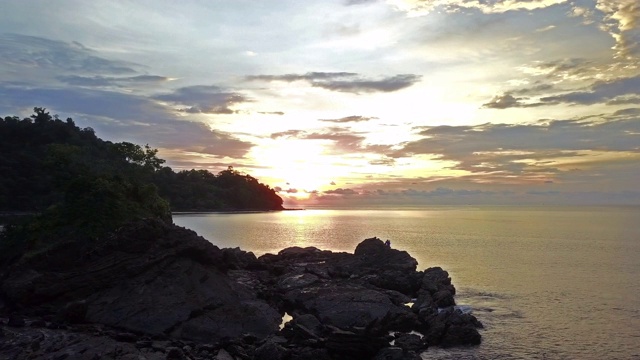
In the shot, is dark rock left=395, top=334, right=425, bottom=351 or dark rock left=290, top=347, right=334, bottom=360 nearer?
dark rock left=290, top=347, right=334, bottom=360

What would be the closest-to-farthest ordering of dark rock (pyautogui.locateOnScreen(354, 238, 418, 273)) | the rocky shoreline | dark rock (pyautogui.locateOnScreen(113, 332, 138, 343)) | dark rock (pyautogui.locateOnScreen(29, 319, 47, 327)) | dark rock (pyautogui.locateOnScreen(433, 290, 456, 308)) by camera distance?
the rocky shoreline, dark rock (pyautogui.locateOnScreen(113, 332, 138, 343)), dark rock (pyautogui.locateOnScreen(29, 319, 47, 327)), dark rock (pyautogui.locateOnScreen(433, 290, 456, 308)), dark rock (pyautogui.locateOnScreen(354, 238, 418, 273))

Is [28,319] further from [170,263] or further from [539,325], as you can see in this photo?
[539,325]

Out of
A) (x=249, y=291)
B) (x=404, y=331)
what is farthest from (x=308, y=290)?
(x=404, y=331)

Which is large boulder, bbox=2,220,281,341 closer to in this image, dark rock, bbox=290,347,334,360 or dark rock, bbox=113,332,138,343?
dark rock, bbox=113,332,138,343

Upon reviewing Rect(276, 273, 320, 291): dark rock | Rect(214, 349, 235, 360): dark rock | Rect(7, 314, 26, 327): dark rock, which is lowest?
Rect(214, 349, 235, 360): dark rock

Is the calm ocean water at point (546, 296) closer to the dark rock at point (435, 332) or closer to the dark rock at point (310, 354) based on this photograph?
the dark rock at point (435, 332)

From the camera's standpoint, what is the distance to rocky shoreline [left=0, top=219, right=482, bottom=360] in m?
31.0

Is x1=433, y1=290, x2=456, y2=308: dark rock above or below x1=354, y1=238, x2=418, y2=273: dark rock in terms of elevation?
below

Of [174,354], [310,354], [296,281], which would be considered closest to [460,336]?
[310,354]

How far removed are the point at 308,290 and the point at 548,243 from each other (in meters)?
98.1

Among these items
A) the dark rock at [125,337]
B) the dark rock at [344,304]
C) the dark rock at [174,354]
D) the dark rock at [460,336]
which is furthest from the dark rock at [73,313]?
the dark rock at [460,336]

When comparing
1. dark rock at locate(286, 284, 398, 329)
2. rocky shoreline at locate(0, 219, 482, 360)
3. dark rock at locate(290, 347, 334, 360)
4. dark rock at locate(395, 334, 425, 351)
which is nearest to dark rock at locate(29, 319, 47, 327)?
rocky shoreline at locate(0, 219, 482, 360)

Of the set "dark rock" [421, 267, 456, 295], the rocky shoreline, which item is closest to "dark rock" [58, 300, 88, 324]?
the rocky shoreline

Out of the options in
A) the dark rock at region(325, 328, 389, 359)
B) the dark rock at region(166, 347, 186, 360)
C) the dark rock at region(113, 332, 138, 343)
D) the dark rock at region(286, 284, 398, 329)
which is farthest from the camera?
the dark rock at region(286, 284, 398, 329)
